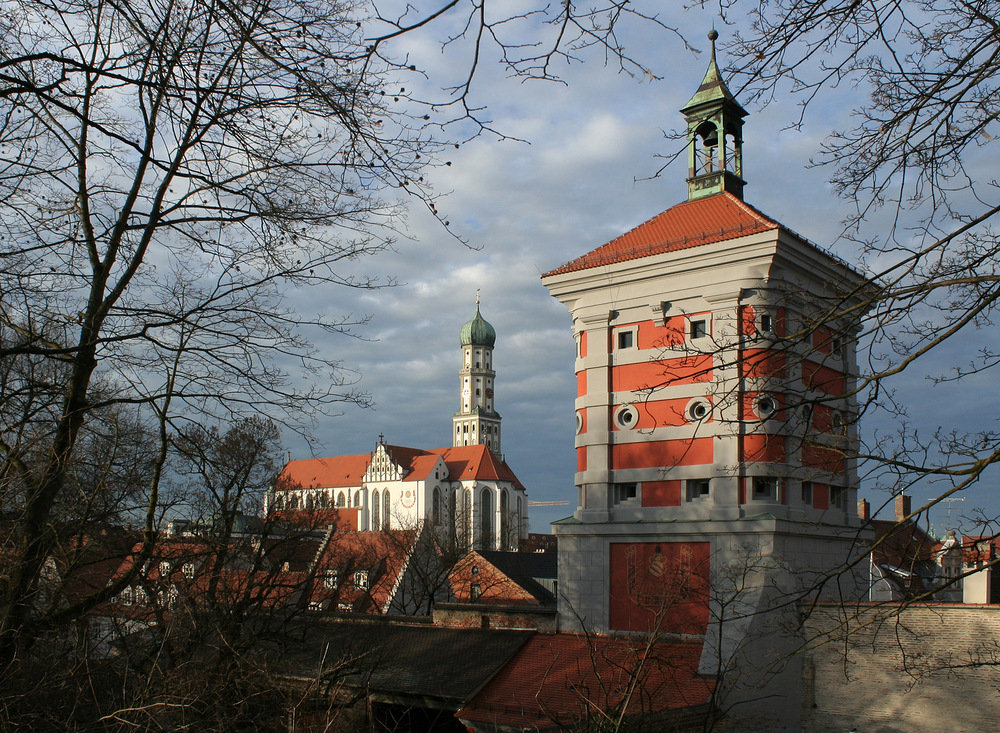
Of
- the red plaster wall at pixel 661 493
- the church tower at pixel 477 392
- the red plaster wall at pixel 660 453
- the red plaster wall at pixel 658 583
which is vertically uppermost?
the church tower at pixel 477 392

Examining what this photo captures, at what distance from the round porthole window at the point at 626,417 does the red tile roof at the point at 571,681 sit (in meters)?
4.19

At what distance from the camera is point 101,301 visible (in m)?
6.62

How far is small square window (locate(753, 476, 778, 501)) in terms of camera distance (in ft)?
53.5

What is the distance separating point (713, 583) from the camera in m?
15.7

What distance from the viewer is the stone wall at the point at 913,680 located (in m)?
13.2

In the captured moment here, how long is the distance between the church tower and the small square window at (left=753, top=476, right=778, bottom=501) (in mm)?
107593

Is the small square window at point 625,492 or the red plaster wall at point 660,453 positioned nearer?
the red plaster wall at point 660,453

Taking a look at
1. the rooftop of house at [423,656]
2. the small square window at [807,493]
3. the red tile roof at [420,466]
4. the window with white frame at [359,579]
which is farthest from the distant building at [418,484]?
the small square window at [807,493]

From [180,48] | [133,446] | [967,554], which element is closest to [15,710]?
[133,446]

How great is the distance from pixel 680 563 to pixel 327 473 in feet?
310

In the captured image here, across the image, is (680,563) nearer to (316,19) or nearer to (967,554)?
(967,554)

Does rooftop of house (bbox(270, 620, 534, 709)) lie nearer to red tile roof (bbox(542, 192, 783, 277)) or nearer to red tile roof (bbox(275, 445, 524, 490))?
red tile roof (bbox(542, 192, 783, 277))

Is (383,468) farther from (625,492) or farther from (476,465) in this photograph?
(625,492)

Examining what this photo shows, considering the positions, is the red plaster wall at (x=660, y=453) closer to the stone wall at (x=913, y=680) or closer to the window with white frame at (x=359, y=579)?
the stone wall at (x=913, y=680)
